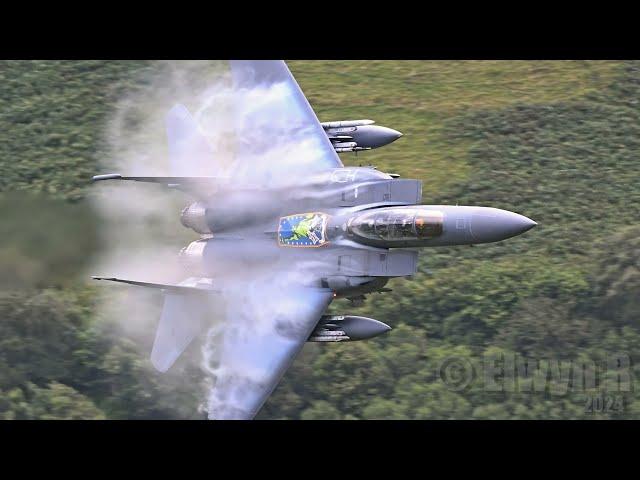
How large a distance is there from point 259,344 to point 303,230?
277 cm

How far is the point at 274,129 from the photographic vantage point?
33.3 m

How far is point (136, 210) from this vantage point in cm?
3672

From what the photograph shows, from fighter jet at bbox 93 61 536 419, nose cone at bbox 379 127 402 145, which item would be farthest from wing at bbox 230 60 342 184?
nose cone at bbox 379 127 402 145

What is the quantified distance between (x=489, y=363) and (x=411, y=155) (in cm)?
878

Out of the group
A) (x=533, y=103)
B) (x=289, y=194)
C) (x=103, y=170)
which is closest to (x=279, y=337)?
(x=289, y=194)

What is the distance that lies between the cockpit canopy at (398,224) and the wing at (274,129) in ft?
7.37

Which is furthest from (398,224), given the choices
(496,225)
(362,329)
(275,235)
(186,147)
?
(186,147)

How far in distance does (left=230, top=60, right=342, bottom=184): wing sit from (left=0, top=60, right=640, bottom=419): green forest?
2.30m

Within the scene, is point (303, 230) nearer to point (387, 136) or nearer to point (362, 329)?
point (362, 329)

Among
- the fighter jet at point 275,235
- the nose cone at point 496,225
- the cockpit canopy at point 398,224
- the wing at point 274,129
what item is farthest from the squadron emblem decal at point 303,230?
the nose cone at point 496,225

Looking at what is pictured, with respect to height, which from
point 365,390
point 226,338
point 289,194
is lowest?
point 365,390

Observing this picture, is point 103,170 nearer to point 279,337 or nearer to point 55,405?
point 55,405

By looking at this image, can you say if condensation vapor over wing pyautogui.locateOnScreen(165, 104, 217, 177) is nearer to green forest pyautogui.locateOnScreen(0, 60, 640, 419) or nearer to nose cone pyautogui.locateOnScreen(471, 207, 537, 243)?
green forest pyautogui.locateOnScreen(0, 60, 640, 419)

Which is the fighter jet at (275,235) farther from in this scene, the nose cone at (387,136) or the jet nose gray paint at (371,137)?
the nose cone at (387,136)
